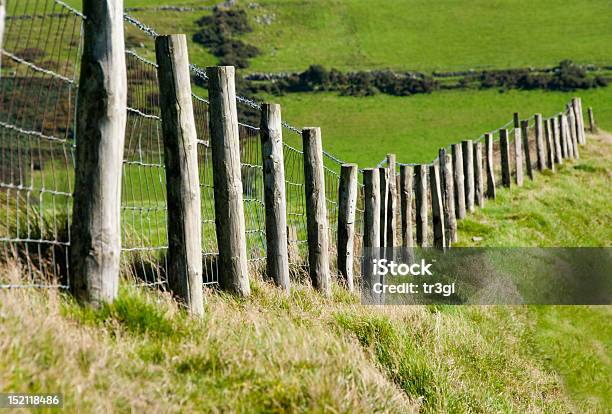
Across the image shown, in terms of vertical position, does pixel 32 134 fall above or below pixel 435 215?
above

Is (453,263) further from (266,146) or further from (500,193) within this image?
(500,193)

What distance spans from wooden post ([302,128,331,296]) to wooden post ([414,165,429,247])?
4.43 metres

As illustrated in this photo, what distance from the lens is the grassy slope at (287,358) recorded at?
405 cm

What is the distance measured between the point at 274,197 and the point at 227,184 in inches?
41.9

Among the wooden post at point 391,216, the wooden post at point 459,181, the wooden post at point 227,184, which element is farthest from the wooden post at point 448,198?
the wooden post at point 227,184

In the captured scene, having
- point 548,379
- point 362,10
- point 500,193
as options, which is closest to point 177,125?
point 548,379

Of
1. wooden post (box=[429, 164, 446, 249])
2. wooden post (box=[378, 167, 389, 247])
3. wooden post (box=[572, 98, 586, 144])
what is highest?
wooden post (box=[572, 98, 586, 144])

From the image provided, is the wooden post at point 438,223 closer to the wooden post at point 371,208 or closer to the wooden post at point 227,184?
the wooden post at point 371,208

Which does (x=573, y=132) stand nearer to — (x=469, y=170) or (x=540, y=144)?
(x=540, y=144)

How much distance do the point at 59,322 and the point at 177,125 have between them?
176 cm

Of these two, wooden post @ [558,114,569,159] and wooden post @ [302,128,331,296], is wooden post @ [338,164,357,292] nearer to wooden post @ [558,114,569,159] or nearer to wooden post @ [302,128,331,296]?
wooden post @ [302,128,331,296]

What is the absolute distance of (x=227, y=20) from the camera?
68.3 metres

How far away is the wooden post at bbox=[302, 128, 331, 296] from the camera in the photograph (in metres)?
8.27

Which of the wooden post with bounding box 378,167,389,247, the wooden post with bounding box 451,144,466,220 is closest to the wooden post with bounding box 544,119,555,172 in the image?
the wooden post with bounding box 451,144,466,220
